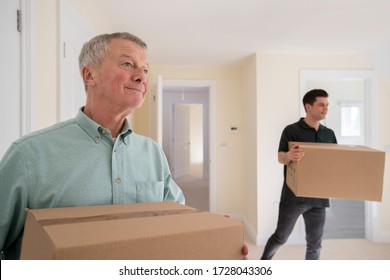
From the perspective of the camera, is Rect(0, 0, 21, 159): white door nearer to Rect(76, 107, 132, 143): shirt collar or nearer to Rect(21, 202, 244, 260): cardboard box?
Rect(76, 107, 132, 143): shirt collar

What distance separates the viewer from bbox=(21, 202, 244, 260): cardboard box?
46 cm

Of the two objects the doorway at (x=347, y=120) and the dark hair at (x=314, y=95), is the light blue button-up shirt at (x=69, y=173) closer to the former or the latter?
the dark hair at (x=314, y=95)

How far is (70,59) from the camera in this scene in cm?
169

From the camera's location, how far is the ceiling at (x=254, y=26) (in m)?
2.14

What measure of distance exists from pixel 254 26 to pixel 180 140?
5.21 metres

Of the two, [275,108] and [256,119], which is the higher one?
[275,108]

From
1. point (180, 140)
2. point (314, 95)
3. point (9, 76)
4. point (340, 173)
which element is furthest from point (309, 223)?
point (180, 140)

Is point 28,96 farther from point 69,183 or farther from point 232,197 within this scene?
point 232,197

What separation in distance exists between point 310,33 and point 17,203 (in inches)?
113

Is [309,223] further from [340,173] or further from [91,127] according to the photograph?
[91,127]

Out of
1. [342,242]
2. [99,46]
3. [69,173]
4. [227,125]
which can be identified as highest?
[99,46]

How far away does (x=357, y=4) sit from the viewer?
6.89 ft
